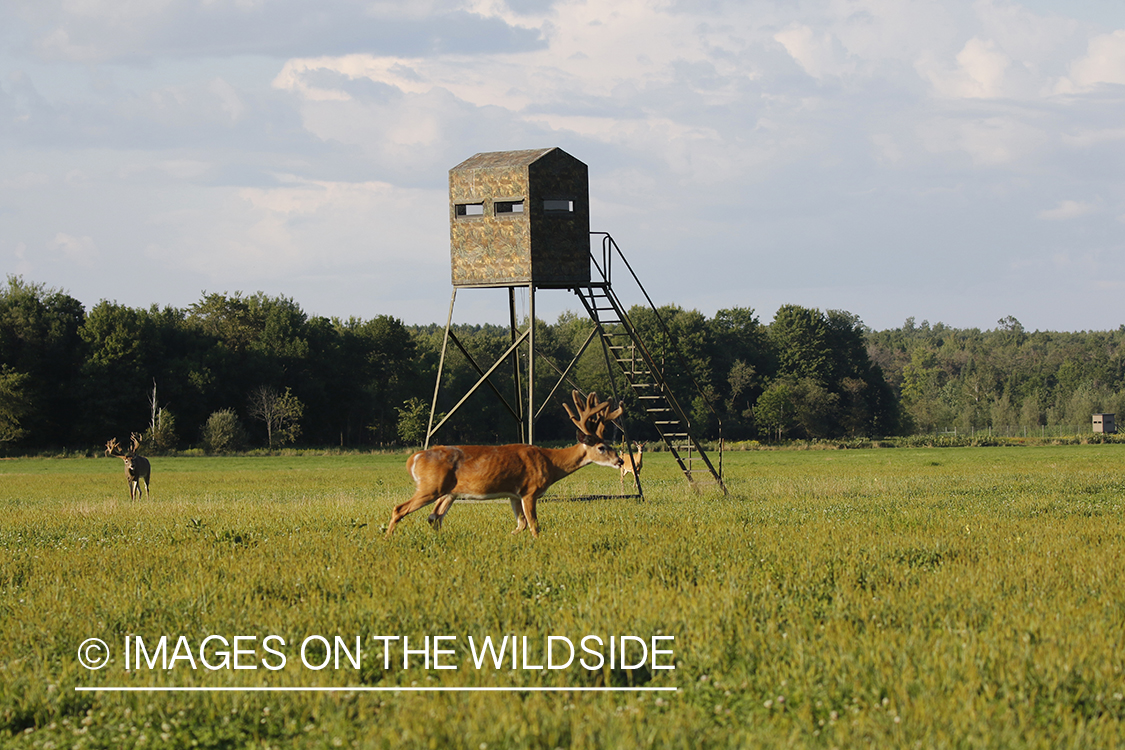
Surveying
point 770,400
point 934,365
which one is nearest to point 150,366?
point 770,400

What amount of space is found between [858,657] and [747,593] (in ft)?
7.46

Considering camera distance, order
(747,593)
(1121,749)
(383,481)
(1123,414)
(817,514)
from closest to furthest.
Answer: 1. (1121,749)
2. (747,593)
3. (817,514)
4. (383,481)
5. (1123,414)

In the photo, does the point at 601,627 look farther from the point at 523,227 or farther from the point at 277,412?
the point at 277,412

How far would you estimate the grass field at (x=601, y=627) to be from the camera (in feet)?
20.1

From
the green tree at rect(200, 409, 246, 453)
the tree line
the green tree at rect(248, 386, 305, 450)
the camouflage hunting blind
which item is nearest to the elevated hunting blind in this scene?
the camouflage hunting blind

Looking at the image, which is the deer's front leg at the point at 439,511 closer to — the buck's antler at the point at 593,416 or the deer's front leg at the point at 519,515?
the deer's front leg at the point at 519,515

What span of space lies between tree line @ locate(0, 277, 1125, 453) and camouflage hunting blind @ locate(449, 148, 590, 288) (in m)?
28.8

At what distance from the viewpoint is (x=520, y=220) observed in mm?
24172

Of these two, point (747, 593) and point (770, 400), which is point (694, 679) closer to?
point (747, 593)

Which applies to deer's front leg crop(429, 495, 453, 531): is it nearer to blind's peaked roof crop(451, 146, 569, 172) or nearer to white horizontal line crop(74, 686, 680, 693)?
white horizontal line crop(74, 686, 680, 693)

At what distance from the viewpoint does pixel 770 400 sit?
3991 inches

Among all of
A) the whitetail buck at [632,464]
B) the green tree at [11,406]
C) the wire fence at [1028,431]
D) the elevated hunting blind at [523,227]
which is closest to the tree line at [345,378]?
the green tree at [11,406]

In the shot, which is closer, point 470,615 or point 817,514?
point 470,615
